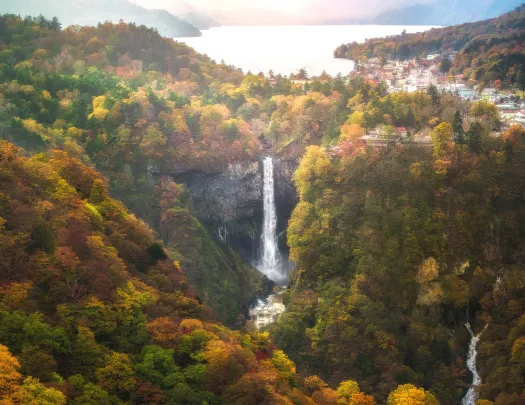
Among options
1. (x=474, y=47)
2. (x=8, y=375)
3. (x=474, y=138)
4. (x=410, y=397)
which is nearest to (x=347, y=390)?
(x=410, y=397)

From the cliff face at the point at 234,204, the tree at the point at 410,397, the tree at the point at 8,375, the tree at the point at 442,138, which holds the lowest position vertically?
the tree at the point at 410,397

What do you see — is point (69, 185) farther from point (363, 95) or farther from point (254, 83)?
point (254, 83)

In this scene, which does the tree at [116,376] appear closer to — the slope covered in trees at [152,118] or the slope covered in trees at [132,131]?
the slope covered in trees at [152,118]

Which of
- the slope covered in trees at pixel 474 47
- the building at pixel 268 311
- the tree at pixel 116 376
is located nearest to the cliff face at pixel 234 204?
the building at pixel 268 311

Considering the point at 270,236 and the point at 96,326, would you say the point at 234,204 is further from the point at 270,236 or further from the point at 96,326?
the point at 96,326

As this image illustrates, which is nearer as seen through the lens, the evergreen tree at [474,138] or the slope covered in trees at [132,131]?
the evergreen tree at [474,138]

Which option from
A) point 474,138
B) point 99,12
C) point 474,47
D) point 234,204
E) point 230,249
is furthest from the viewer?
point 474,47
